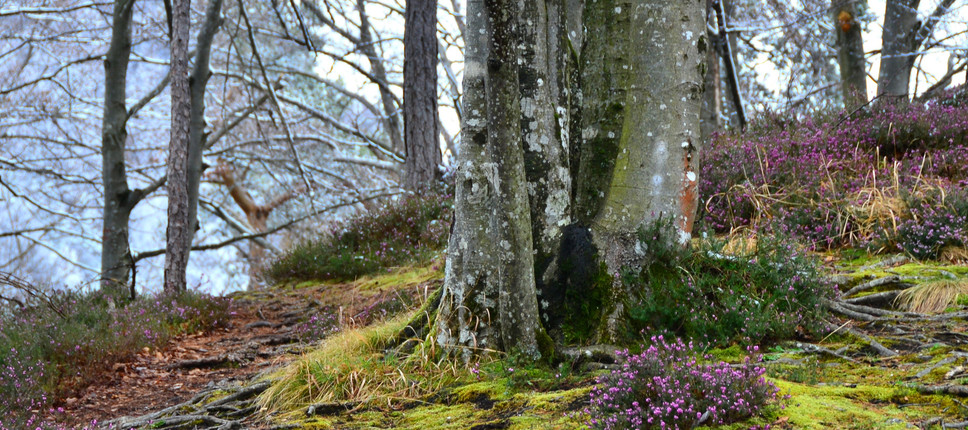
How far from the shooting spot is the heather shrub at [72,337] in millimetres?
4738

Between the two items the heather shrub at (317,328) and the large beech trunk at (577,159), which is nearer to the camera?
the large beech trunk at (577,159)

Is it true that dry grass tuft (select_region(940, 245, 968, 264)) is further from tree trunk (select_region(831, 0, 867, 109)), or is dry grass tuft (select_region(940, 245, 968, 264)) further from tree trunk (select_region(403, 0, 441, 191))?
tree trunk (select_region(831, 0, 867, 109))

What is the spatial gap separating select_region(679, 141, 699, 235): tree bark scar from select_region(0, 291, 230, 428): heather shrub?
156 inches

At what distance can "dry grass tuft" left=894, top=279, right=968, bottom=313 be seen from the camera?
15.1ft

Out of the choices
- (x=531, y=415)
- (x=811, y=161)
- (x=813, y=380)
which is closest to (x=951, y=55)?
(x=811, y=161)

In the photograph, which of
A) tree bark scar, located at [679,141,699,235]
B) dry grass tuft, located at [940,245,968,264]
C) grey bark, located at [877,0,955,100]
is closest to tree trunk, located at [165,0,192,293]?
tree bark scar, located at [679,141,699,235]

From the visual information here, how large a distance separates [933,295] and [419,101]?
769cm

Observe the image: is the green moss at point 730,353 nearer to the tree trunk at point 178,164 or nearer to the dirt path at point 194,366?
the dirt path at point 194,366

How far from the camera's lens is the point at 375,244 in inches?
362

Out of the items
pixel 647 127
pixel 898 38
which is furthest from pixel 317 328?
pixel 898 38

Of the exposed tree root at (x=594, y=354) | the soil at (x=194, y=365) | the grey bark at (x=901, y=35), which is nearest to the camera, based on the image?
the exposed tree root at (x=594, y=354)

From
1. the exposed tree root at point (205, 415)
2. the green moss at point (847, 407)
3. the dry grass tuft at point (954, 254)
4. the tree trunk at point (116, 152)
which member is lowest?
the exposed tree root at point (205, 415)

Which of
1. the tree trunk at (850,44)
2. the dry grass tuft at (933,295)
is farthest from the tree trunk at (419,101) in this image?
the tree trunk at (850,44)

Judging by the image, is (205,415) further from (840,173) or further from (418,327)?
(840,173)
